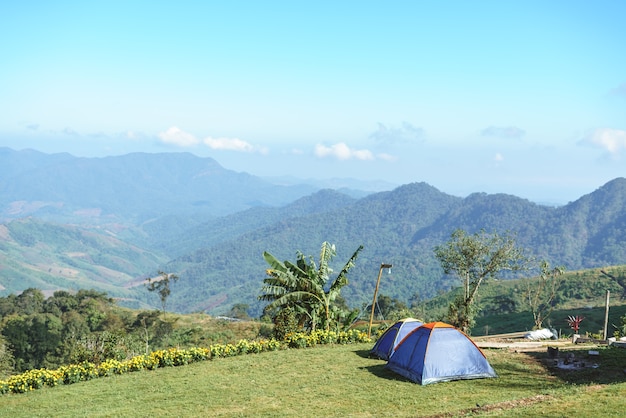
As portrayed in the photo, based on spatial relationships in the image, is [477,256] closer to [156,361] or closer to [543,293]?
[156,361]

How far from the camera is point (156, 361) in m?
21.5

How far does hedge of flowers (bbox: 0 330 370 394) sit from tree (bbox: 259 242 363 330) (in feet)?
6.36

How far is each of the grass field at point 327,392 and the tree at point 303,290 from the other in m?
5.13

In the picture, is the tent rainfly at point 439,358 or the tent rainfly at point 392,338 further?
the tent rainfly at point 392,338

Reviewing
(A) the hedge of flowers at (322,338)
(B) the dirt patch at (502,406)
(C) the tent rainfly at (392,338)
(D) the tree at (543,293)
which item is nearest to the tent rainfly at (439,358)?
(C) the tent rainfly at (392,338)

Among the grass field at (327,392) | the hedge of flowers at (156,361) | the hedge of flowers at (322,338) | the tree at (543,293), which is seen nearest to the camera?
the grass field at (327,392)

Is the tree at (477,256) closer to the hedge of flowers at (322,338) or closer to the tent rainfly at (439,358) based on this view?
the hedge of flowers at (322,338)

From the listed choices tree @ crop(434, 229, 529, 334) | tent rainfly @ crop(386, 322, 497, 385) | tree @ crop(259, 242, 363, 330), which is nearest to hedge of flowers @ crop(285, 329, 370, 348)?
tree @ crop(259, 242, 363, 330)

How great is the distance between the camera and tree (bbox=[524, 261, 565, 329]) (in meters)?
36.4

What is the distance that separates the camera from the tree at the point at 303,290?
2600 cm

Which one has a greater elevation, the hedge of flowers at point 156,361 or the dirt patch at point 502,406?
the dirt patch at point 502,406

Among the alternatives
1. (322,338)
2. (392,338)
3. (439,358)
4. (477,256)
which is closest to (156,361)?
(322,338)

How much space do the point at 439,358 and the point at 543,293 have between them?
74.8 meters

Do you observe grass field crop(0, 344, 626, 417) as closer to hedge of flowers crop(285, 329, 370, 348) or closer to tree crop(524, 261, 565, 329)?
hedge of flowers crop(285, 329, 370, 348)
